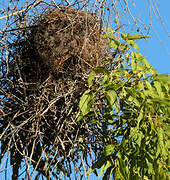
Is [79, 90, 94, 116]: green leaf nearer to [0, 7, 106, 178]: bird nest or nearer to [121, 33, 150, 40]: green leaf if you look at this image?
[0, 7, 106, 178]: bird nest

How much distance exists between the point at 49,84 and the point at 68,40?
21cm

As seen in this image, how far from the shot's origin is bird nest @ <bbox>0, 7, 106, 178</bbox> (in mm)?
1860

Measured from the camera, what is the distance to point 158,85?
171cm

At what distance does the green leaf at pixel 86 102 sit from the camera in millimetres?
1651

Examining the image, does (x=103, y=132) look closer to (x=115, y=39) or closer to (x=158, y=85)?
(x=158, y=85)

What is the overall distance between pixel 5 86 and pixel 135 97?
0.60 meters

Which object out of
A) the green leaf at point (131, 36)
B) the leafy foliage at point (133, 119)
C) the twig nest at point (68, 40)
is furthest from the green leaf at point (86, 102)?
the green leaf at point (131, 36)

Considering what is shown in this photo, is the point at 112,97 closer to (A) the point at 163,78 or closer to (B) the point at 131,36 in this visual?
(A) the point at 163,78

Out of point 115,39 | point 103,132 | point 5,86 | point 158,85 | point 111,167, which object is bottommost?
point 111,167

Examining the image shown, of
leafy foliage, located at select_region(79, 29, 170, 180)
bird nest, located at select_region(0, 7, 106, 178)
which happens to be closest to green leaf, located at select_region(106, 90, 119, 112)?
leafy foliage, located at select_region(79, 29, 170, 180)

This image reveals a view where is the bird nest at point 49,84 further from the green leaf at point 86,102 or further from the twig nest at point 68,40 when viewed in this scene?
the green leaf at point 86,102

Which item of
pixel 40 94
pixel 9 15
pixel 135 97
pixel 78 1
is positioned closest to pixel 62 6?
pixel 78 1

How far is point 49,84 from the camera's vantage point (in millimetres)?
1901

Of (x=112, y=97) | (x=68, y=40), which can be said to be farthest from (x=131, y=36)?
(x=112, y=97)
